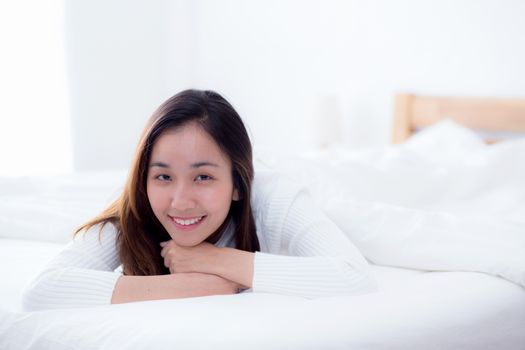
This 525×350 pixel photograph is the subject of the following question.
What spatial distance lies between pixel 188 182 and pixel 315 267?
29 cm

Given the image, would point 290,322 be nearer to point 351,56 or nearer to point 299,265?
point 299,265

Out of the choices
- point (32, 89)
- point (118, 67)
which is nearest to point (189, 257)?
point (32, 89)

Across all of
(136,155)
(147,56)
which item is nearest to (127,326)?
(136,155)

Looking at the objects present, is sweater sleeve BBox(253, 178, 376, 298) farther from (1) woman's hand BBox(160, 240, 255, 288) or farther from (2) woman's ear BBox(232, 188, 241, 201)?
(2) woman's ear BBox(232, 188, 241, 201)

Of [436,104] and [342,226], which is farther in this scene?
[436,104]

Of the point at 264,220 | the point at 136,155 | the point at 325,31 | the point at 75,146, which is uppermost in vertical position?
the point at 325,31

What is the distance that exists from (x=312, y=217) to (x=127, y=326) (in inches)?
18.8

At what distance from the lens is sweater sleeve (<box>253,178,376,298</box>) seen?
1119mm

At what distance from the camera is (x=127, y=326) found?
958mm

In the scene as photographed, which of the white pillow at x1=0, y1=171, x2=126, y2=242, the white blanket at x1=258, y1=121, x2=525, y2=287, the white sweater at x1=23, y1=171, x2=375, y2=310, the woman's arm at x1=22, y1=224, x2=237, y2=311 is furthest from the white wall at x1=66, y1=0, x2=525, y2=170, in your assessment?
the woman's arm at x1=22, y1=224, x2=237, y2=311

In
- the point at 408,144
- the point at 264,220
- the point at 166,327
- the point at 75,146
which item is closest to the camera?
the point at 166,327

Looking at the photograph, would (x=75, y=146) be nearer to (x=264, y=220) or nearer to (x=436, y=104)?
(x=436, y=104)

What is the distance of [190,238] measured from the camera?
118cm

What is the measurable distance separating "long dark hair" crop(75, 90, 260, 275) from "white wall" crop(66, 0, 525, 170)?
178 centimetres
